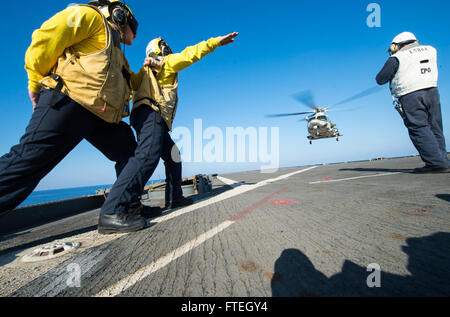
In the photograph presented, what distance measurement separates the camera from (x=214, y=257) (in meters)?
0.85

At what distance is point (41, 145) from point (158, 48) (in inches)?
73.6

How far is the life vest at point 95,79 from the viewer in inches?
54.0

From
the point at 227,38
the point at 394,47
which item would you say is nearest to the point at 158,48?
the point at 227,38

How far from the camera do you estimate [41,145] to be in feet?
4.27

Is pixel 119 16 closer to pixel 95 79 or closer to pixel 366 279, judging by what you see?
pixel 95 79

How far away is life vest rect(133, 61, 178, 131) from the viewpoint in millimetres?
1956

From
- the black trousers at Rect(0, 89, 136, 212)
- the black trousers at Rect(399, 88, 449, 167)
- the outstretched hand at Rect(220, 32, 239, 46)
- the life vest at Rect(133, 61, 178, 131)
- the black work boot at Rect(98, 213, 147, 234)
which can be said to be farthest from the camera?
the black trousers at Rect(399, 88, 449, 167)

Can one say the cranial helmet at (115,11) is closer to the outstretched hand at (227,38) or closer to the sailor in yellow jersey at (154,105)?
the sailor in yellow jersey at (154,105)

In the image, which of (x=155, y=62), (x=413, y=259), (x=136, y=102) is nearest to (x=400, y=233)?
(x=413, y=259)

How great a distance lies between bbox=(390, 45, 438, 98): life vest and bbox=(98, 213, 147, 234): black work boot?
443 centimetres

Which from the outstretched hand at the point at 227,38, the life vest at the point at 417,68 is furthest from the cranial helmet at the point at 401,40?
the outstretched hand at the point at 227,38

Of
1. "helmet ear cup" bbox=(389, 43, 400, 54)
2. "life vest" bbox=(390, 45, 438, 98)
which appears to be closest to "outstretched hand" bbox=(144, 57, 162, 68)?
"life vest" bbox=(390, 45, 438, 98)

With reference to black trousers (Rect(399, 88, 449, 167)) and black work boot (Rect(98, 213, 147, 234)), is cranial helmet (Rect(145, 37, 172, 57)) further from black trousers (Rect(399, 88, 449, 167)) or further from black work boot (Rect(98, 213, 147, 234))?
black trousers (Rect(399, 88, 449, 167))

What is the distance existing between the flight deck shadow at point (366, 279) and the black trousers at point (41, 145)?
1650 mm
